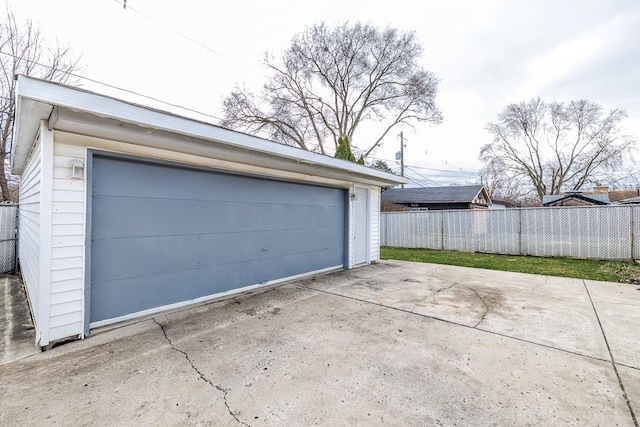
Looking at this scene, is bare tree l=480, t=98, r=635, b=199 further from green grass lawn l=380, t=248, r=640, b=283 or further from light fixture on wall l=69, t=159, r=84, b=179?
light fixture on wall l=69, t=159, r=84, b=179

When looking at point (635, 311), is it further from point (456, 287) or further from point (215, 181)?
point (215, 181)

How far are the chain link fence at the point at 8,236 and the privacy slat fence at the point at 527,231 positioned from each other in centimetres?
1187

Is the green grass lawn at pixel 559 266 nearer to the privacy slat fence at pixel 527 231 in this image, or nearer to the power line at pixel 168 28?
the privacy slat fence at pixel 527 231

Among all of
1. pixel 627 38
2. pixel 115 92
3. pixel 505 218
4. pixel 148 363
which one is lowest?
pixel 148 363

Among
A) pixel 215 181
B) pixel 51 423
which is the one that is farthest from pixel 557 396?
pixel 215 181

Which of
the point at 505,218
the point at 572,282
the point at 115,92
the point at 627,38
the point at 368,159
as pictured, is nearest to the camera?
the point at 572,282

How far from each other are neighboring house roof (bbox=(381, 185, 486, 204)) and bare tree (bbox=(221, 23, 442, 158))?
4906 mm

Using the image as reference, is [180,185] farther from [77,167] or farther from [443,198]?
[443,198]

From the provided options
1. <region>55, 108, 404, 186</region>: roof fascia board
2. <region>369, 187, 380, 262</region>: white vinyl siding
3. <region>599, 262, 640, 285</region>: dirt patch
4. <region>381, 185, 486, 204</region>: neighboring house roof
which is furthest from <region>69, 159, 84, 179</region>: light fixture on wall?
<region>381, 185, 486, 204</region>: neighboring house roof

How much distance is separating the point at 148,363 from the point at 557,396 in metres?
3.27

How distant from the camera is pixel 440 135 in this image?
692 inches

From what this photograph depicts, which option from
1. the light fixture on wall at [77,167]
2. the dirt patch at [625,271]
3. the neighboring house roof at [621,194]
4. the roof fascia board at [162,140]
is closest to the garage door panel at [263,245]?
the roof fascia board at [162,140]

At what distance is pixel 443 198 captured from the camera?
1862 centimetres

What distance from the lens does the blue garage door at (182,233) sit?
329 cm
